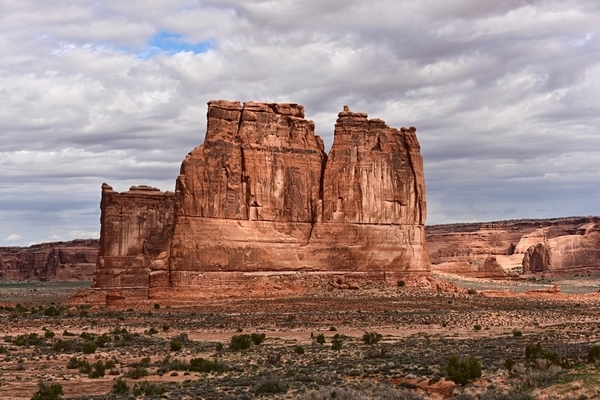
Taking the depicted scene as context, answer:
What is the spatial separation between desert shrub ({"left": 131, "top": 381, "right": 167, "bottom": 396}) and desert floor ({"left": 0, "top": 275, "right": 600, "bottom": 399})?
0.17ft

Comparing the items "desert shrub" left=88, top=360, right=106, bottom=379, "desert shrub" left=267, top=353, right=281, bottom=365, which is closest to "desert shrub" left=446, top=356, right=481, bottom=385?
"desert shrub" left=267, top=353, right=281, bottom=365

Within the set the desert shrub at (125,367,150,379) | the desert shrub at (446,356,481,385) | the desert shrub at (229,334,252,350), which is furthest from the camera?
the desert shrub at (229,334,252,350)

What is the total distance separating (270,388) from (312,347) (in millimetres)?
11185

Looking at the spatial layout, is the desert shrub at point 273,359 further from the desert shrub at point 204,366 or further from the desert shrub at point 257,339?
the desert shrub at point 257,339

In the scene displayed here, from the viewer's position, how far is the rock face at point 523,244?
11538 cm

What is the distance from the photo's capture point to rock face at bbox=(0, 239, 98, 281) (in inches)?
5394

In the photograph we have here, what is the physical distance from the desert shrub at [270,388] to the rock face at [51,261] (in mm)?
113679

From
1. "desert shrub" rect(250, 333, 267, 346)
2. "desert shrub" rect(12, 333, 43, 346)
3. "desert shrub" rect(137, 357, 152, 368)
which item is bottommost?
"desert shrub" rect(137, 357, 152, 368)

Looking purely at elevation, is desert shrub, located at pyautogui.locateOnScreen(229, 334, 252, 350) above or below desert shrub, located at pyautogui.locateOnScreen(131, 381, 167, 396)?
above

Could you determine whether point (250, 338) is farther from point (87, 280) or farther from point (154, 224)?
point (87, 280)

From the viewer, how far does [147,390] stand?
21.2 metres

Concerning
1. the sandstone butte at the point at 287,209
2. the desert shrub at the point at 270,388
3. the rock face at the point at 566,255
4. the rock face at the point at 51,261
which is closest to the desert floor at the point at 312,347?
the desert shrub at the point at 270,388

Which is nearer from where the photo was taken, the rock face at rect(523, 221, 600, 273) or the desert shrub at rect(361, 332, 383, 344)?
the desert shrub at rect(361, 332, 383, 344)

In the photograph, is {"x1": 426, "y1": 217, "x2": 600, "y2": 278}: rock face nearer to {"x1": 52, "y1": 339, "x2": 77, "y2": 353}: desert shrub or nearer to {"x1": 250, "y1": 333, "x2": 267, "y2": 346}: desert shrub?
{"x1": 250, "y1": 333, "x2": 267, "y2": 346}: desert shrub
